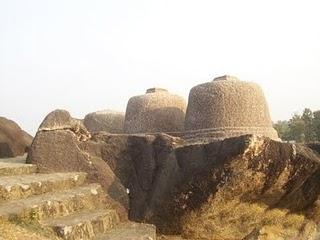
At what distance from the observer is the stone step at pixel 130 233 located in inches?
174

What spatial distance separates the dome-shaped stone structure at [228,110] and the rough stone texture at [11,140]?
11.3ft

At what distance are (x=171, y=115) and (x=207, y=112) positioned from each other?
1.25m

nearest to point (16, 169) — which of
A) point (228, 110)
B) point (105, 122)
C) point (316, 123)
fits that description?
point (228, 110)

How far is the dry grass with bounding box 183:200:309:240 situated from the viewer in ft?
18.7

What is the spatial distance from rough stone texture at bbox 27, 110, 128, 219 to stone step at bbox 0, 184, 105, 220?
450 mm

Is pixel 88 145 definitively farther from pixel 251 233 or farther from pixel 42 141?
pixel 251 233

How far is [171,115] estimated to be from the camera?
9086 mm

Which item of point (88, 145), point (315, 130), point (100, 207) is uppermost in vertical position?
point (88, 145)

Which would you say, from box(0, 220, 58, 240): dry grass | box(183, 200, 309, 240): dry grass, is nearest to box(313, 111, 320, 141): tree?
box(183, 200, 309, 240): dry grass

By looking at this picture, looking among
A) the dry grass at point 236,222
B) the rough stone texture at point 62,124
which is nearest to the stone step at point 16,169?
the rough stone texture at point 62,124

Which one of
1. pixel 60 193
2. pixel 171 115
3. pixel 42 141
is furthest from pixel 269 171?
pixel 171 115

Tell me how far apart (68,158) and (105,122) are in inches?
173

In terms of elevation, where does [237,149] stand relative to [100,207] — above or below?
above

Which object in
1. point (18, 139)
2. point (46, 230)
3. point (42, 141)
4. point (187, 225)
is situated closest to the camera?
point (46, 230)
